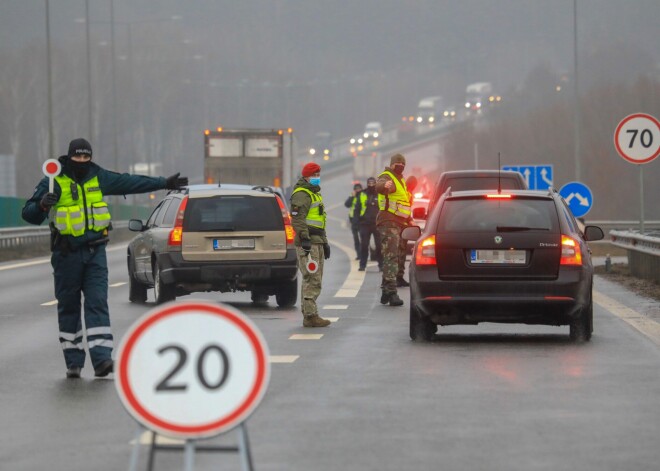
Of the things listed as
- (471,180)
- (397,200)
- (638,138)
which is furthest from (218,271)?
(638,138)

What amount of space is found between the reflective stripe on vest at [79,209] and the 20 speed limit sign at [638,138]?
13.4 meters

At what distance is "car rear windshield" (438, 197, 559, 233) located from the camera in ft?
51.6

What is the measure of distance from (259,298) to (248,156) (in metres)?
28.3

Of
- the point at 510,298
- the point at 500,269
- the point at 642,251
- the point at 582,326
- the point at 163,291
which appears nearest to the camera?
the point at 510,298

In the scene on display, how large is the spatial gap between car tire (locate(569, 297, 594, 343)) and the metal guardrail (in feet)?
26.0

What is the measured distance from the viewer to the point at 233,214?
21.4 metres

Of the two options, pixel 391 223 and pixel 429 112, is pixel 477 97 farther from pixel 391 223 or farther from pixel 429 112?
pixel 391 223

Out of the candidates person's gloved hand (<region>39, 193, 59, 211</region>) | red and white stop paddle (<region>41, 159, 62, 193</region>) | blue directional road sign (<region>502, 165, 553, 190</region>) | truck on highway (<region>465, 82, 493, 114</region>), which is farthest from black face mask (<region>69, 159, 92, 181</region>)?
truck on highway (<region>465, 82, 493, 114</region>)

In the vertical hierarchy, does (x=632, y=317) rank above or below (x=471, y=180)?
below

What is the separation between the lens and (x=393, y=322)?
60.1 feet

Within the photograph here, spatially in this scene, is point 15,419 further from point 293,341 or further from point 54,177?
→ point 293,341

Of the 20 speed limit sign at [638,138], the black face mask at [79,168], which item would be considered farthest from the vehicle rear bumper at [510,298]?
the 20 speed limit sign at [638,138]

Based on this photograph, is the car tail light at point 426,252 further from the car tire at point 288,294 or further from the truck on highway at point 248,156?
the truck on highway at point 248,156

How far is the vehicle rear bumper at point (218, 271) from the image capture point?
68.4ft
